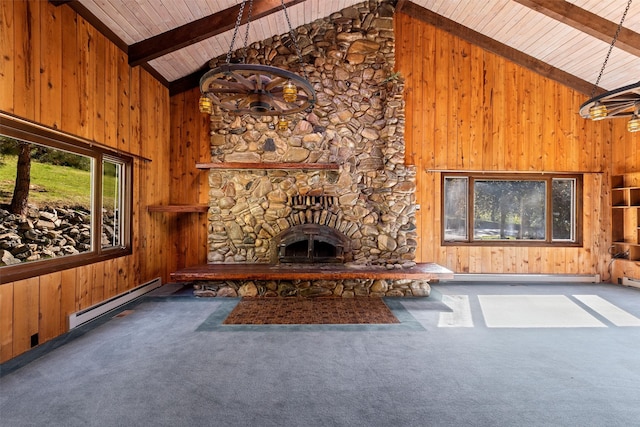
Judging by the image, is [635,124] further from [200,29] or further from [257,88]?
[200,29]

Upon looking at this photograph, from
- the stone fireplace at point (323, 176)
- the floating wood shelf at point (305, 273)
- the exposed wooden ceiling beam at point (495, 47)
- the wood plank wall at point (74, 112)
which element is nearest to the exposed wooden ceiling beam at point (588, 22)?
the exposed wooden ceiling beam at point (495, 47)

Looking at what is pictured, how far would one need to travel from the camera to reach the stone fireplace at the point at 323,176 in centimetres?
491

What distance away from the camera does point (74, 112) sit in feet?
10.5

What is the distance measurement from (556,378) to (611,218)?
498 cm

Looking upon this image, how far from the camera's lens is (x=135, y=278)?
4371mm

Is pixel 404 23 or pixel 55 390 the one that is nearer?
pixel 55 390

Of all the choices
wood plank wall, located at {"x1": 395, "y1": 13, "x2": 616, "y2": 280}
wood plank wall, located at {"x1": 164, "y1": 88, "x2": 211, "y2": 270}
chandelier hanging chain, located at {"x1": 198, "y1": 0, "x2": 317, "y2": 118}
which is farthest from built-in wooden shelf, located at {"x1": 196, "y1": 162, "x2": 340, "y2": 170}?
wood plank wall, located at {"x1": 395, "y1": 13, "x2": 616, "y2": 280}

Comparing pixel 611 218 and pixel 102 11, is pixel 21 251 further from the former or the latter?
pixel 611 218

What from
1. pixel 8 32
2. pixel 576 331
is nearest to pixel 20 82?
pixel 8 32

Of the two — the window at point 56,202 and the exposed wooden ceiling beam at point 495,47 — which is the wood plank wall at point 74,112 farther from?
the exposed wooden ceiling beam at point 495,47

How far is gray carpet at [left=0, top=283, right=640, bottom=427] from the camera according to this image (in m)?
1.90

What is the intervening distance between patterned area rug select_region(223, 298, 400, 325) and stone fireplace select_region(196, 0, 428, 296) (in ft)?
2.63

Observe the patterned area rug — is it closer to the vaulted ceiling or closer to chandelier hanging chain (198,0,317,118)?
chandelier hanging chain (198,0,317,118)

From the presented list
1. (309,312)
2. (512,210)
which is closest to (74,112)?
(309,312)
